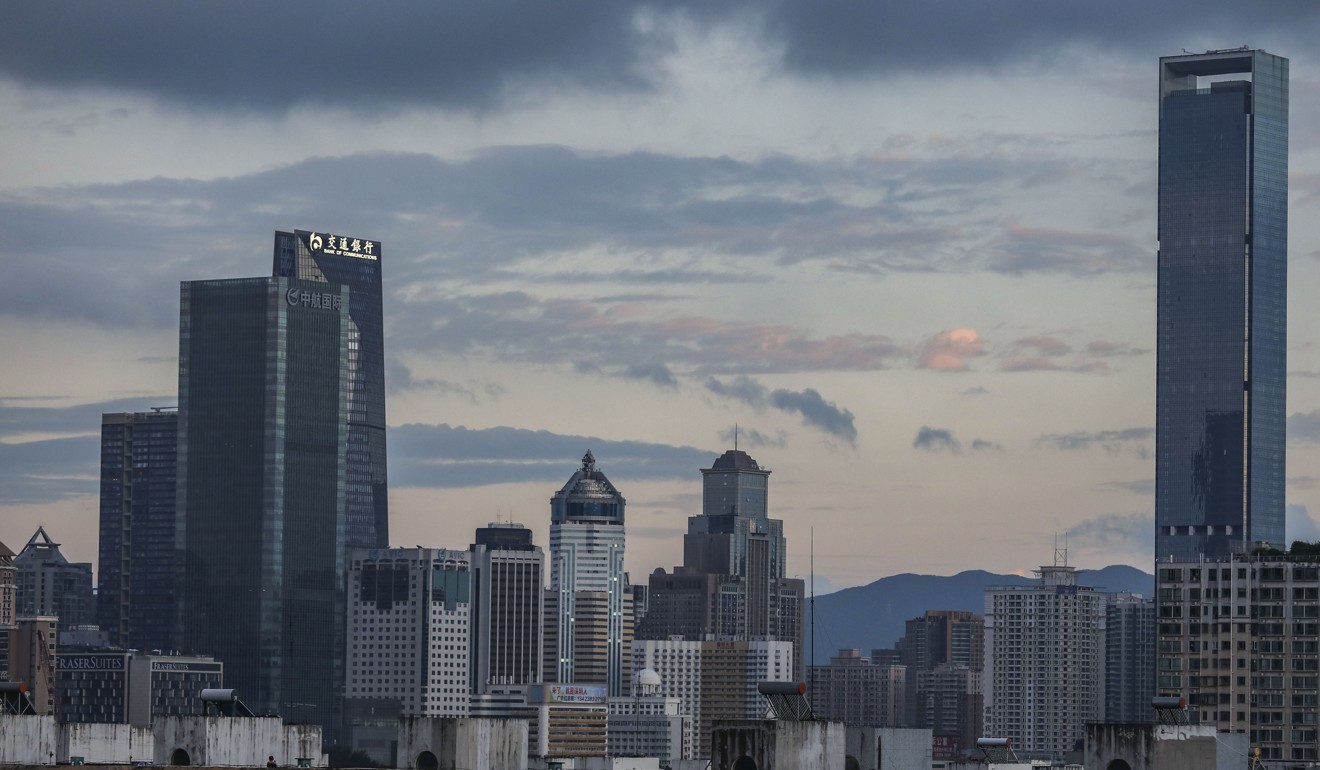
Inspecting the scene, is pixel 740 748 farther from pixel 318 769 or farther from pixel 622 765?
pixel 622 765

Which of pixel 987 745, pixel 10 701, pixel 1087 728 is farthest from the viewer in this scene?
pixel 987 745

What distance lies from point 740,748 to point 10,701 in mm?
42631

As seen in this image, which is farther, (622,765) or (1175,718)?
(622,765)

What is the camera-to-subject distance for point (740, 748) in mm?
88938

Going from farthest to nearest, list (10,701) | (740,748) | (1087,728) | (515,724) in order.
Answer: (10,701) → (515,724) → (1087,728) → (740,748)

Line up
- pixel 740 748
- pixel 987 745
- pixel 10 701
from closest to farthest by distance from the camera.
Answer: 1. pixel 740 748
2. pixel 10 701
3. pixel 987 745

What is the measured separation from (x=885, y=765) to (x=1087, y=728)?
71.3 ft

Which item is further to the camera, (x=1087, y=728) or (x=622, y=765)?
(x=622, y=765)

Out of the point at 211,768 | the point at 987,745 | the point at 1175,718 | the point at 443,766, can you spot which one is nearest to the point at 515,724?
the point at 443,766

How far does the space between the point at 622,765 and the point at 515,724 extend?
85.2 metres

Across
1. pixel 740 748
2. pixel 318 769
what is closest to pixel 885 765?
pixel 318 769

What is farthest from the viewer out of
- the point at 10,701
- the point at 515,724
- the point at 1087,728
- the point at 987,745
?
the point at 987,745

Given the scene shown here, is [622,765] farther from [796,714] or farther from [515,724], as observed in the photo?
[796,714]

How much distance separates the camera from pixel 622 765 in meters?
193
